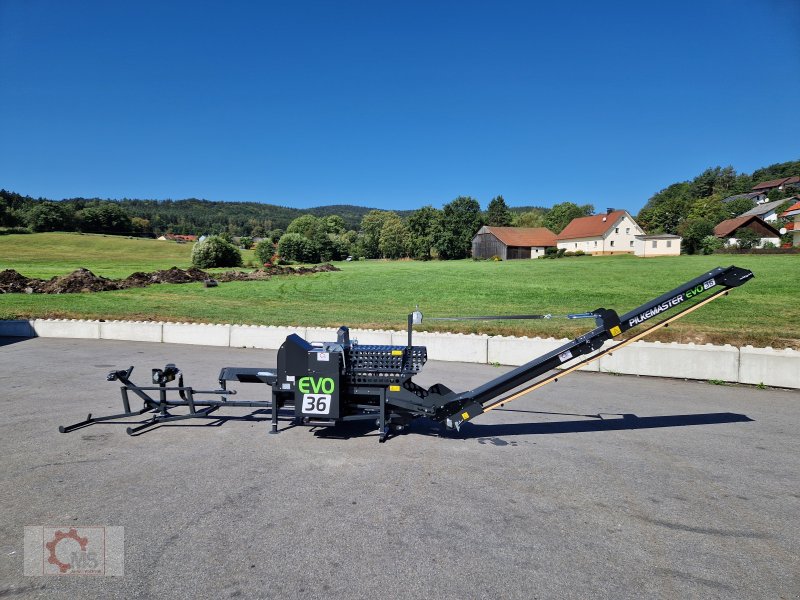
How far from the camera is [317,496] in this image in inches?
193

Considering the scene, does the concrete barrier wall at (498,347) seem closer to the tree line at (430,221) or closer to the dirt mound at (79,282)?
the dirt mound at (79,282)

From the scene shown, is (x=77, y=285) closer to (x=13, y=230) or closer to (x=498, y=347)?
(x=498, y=347)

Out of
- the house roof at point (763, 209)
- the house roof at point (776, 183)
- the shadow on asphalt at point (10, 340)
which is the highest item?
the house roof at point (776, 183)

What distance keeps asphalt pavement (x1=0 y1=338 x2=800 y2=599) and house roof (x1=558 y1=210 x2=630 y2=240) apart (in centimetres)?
7576

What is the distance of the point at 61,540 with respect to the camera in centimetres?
408

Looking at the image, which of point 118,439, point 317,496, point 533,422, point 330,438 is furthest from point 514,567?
point 118,439

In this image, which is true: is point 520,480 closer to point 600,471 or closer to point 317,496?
point 600,471

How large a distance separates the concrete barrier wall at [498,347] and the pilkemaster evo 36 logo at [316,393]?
6326 mm

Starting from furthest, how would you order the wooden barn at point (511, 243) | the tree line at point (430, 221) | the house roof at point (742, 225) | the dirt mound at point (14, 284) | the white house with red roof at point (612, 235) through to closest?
the tree line at point (430, 221), the wooden barn at point (511, 243), the white house with red roof at point (612, 235), the house roof at point (742, 225), the dirt mound at point (14, 284)

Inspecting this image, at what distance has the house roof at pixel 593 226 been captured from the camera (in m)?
77.1

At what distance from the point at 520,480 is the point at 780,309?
62.6ft

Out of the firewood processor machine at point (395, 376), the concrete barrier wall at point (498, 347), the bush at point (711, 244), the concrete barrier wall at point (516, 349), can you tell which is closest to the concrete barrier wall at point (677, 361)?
the concrete barrier wall at point (498, 347)

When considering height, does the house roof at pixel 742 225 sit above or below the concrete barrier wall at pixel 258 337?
above

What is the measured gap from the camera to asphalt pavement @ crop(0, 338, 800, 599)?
11.8 feet
